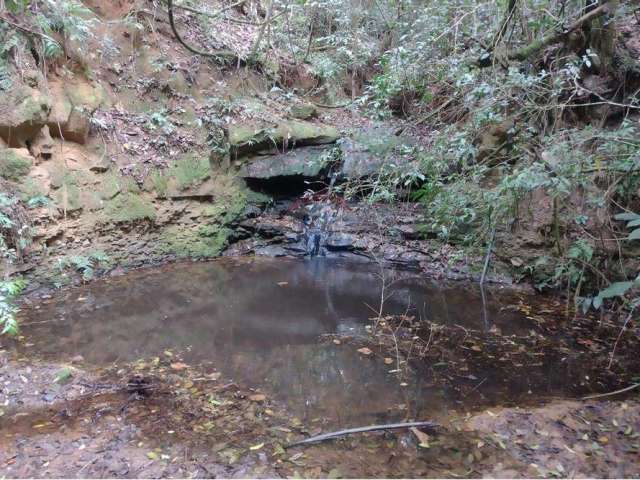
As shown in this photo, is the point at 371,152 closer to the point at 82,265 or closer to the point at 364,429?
the point at 82,265

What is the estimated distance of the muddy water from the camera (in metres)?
3.68

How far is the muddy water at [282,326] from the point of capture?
3684 millimetres

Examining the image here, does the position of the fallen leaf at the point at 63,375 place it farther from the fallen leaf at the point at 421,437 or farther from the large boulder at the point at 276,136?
the large boulder at the point at 276,136

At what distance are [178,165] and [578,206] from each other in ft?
19.3

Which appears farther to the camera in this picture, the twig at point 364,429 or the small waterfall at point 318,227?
the small waterfall at point 318,227

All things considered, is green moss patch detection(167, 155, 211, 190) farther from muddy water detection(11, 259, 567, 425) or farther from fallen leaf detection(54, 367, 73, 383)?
fallen leaf detection(54, 367, 73, 383)

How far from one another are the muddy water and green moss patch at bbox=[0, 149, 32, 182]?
5.06ft

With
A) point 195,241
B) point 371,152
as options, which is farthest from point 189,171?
point 371,152

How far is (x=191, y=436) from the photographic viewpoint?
299 cm

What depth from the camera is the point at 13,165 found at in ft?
17.8

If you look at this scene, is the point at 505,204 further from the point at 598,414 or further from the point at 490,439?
the point at 490,439

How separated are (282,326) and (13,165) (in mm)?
3795

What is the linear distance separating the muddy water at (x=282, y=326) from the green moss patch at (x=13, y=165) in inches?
60.7

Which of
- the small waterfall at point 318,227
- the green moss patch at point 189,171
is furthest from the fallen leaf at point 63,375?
the small waterfall at point 318,227
